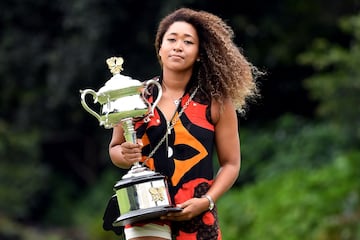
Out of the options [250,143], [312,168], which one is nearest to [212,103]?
[312,168]

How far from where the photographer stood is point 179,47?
21.6 ft

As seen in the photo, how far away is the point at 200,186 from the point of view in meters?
6.55

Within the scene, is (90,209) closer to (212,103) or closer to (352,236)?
(352,236)

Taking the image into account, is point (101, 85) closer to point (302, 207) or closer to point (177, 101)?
point (302, 207)

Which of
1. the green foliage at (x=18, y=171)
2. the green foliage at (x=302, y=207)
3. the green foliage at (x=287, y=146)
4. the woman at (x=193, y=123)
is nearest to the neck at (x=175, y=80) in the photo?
the woman at (x=193, y=123)

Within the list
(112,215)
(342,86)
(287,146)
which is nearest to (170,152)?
(112,215)

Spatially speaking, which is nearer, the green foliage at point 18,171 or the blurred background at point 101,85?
the blurred background at point 101,85

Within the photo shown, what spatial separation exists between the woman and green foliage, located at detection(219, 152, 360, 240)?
7770 mm

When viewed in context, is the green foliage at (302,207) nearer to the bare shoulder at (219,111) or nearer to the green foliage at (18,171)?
the green foliage at (18,171)

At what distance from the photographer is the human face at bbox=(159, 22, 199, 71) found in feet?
21.6

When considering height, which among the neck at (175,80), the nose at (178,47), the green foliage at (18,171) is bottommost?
the neck at (175,80)

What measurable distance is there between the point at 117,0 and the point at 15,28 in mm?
2302

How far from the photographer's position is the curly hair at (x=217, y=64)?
665 centimetres

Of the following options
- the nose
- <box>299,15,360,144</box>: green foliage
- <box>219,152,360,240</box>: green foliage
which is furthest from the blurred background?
the nose
